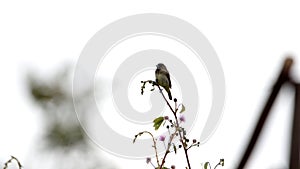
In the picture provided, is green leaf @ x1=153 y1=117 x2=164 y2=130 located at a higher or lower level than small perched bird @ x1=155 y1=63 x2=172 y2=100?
lower

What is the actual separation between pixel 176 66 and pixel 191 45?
274 mm

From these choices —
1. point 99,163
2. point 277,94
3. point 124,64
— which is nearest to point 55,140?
point 99,163

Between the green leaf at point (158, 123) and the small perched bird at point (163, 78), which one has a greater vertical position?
the small perched bird at point (163, 78)

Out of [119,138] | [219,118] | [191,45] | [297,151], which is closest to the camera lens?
[297,151]

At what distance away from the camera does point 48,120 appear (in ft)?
10.1

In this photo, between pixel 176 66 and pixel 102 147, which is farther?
pixel 176 66

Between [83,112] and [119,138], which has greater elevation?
[83,112]

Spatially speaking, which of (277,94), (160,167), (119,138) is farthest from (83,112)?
(277,94)

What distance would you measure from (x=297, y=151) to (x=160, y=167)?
1.59m

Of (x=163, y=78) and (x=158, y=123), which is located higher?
(x=163, y=78)

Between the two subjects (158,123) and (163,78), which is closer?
(158,123)

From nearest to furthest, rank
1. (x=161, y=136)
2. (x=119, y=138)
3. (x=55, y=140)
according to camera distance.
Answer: (x=161, y=136), (x=55, y=140), (x=119, y=138)

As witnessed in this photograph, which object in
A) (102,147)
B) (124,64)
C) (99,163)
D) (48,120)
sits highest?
(124,64)

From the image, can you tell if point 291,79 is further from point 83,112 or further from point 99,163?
point 83,112
